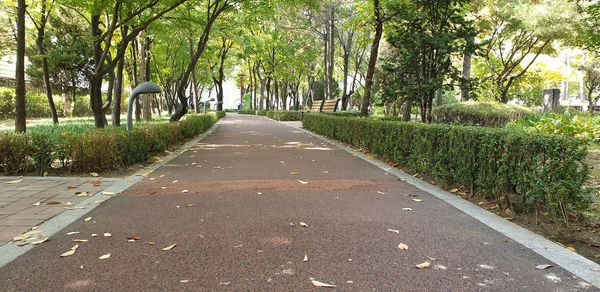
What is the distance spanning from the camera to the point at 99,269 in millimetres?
2920

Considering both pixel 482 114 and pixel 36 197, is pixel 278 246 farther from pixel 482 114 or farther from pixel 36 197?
pixel 482 114

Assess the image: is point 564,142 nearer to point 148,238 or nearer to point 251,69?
point 148,238

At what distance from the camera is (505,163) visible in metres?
4.47

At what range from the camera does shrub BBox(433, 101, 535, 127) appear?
45.0 feet

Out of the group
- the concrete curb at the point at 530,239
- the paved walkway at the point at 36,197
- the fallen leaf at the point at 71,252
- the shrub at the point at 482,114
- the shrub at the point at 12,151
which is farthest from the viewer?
the shrub at the point at 482,114

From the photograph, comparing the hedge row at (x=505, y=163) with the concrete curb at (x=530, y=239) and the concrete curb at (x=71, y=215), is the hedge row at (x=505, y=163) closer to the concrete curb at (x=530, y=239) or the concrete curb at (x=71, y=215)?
the concrete curb at (x=530, y=239)

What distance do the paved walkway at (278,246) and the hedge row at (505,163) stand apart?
1.79 feet

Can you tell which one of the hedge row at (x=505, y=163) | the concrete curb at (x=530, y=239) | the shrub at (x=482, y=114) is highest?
the shrub at (x=482, y=114)

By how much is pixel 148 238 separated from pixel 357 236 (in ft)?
6.01

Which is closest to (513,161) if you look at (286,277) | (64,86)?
(286,277)

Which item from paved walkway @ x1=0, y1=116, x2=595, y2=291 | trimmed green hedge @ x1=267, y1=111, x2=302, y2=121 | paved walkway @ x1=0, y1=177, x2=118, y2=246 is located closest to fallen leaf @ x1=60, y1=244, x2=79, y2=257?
paved walkway @ x1=0, y1=116, x2=595, y2=291

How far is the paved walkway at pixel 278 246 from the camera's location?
276cm

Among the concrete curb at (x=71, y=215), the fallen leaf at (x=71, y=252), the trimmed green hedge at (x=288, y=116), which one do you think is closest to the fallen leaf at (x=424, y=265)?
the fallen leaf at (x=71, y=252)

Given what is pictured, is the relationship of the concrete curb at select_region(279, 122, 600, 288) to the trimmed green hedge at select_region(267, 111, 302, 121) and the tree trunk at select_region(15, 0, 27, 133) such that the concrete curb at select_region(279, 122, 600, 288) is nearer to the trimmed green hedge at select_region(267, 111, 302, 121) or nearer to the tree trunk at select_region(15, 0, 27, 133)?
the tree trunk at select_region(15, 0, 27, 133)
